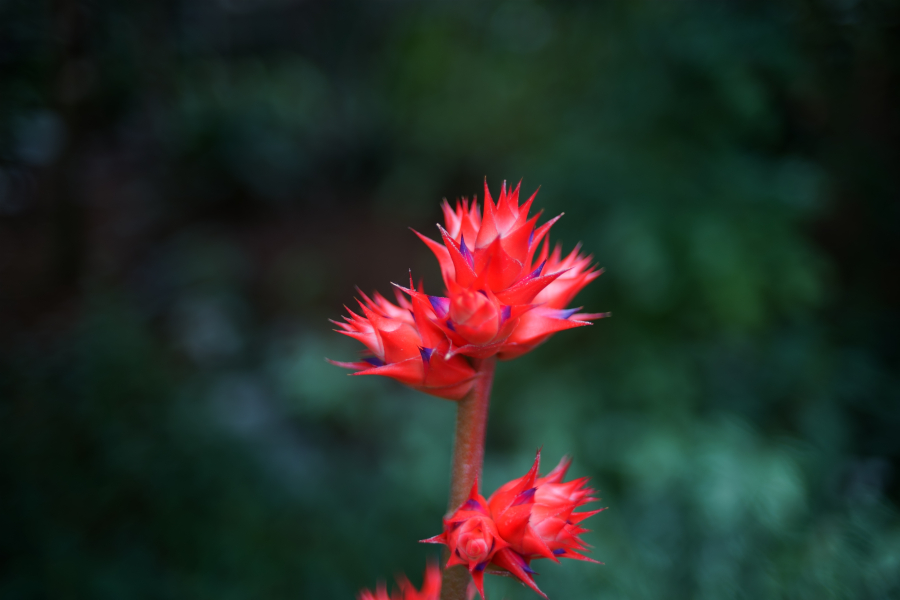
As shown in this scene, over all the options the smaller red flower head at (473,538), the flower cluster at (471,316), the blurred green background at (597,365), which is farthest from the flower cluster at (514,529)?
the blurred green background at (597,365)

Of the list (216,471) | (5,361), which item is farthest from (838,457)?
(5,361)

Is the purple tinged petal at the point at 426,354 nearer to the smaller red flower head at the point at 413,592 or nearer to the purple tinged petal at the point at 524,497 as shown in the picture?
the purple tinged petal at the point at 524,497

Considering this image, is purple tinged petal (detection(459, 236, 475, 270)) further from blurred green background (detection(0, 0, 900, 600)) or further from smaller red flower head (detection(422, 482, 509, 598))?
blurred green background (detection(0, 0, 900, 600))

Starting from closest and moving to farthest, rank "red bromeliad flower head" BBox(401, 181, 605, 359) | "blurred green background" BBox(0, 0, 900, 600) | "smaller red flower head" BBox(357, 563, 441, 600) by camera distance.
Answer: "red bromeliad flower head" BBox(401, 181, 605, 359) → "smaller red flower head" BBox(357, 563, 441, 600) → "blurred green background" BBox(0, 0, 900, 600)

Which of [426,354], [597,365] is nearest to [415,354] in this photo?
[426,354]

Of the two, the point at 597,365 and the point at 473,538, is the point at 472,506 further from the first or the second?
the point at 597,365

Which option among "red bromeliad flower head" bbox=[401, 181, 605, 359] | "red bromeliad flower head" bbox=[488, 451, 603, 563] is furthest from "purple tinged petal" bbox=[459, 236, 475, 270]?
"red bromeliad flower head" bbox=[488, 451, 603, 563]

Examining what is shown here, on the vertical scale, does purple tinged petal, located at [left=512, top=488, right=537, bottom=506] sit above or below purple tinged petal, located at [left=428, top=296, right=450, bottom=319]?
below
